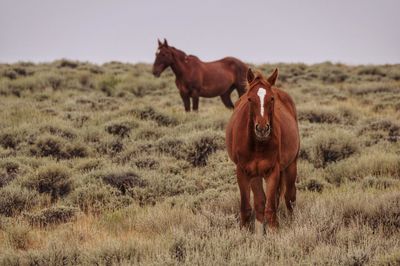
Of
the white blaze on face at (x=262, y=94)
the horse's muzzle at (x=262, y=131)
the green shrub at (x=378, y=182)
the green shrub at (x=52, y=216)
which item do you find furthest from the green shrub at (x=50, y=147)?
the horse's muzzle at (x=262, y=131)

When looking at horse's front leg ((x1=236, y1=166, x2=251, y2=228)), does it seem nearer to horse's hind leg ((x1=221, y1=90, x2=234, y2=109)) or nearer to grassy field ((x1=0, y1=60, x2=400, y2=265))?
grassy field ((x1=0, y1=60, x2=400, y2=265))

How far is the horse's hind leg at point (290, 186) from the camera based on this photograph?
6.70 m

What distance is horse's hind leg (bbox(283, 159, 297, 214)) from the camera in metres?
6.70

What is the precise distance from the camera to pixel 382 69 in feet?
82.3

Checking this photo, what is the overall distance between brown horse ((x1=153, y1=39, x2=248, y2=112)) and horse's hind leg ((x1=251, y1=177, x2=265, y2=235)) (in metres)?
8.36

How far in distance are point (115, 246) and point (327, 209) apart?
8.43 ft

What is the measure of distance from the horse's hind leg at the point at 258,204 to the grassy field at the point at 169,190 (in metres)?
0.26

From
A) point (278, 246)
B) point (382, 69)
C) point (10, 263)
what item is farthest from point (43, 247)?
point (382, 69)

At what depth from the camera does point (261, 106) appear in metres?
5.29

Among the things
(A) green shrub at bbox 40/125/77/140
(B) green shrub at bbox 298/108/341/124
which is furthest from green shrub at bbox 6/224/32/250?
(B) green shrub at bbox 298/108/341/124

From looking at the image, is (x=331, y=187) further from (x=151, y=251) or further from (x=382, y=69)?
(x=382, y=69)

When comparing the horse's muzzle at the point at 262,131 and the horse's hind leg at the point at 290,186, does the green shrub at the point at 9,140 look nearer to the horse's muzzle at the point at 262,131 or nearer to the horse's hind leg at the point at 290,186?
the horse's hind leg at the point at 290,186

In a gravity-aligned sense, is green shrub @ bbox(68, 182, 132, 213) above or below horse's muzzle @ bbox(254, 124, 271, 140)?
below

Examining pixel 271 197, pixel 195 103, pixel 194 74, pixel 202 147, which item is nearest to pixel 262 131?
pixel 271 197
